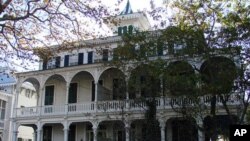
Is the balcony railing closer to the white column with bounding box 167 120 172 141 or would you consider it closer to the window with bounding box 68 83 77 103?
the window with bounding box 68 83 77 103

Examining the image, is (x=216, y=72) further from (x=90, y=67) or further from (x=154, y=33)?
(x=90, y=67)

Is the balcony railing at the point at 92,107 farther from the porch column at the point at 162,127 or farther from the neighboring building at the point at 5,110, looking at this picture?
the neighboring building at the point at 5,110

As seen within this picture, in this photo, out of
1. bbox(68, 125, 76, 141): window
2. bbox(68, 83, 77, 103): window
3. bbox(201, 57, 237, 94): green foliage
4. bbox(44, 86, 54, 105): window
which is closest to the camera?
bbox(201, 57, 237, 94): green foliage

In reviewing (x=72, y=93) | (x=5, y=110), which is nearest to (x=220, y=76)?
(x=72, y=93)

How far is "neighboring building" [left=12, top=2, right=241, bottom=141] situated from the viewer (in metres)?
26.6

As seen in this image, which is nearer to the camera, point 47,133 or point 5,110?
point 47,133

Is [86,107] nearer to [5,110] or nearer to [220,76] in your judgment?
[220,76]

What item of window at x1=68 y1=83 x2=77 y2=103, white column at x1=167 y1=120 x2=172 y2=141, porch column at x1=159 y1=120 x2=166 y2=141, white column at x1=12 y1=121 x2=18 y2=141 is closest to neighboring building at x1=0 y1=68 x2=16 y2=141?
white column at x1=12 y1=121 x2=18 y2=141

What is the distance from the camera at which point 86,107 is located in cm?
2867

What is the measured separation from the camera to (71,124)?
30.9 m

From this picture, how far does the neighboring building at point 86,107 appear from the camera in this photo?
26.6 metres

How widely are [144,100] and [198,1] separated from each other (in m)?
7.28

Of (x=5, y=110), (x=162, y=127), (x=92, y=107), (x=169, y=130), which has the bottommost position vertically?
(x=169, y=130)

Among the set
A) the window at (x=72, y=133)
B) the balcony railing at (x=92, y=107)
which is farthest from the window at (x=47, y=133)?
A: the balcony railing at (x=92, y=107)
